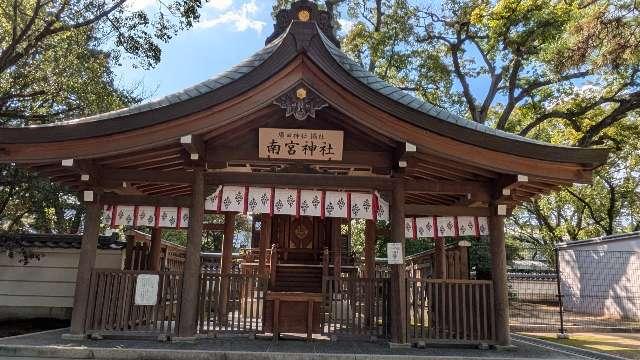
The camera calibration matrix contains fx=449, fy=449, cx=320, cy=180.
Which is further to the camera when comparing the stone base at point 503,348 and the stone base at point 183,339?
the stone base at point 503,348

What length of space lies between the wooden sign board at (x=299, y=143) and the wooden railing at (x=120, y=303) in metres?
2.92

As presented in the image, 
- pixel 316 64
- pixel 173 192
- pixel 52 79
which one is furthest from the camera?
pixel 52 79

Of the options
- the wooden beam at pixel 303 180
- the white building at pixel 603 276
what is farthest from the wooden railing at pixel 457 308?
the white building at pixel 603 276

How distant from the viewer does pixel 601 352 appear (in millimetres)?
9109

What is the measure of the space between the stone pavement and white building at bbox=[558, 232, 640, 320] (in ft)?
34.8

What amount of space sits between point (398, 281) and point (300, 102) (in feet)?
12.3

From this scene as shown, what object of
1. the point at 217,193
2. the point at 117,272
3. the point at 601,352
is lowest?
the point at 601,352

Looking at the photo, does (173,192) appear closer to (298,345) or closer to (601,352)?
(298,345)

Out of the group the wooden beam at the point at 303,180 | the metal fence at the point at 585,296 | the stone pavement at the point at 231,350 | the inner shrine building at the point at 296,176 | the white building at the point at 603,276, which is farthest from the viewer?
the white building at the point at 603,276

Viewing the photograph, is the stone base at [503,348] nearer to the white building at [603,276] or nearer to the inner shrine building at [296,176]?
the inner shrine building at [296,176]

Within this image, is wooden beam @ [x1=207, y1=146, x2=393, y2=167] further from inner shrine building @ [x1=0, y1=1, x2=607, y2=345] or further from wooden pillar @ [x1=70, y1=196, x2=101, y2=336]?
wooden pillar @ [x1=70, y1=196, x2=101, y2=336]

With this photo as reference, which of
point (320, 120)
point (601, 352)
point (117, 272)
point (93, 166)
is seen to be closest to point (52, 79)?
point (93, 166)

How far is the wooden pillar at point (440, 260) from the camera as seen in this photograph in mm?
10289

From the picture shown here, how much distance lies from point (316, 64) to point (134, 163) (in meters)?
4.16
